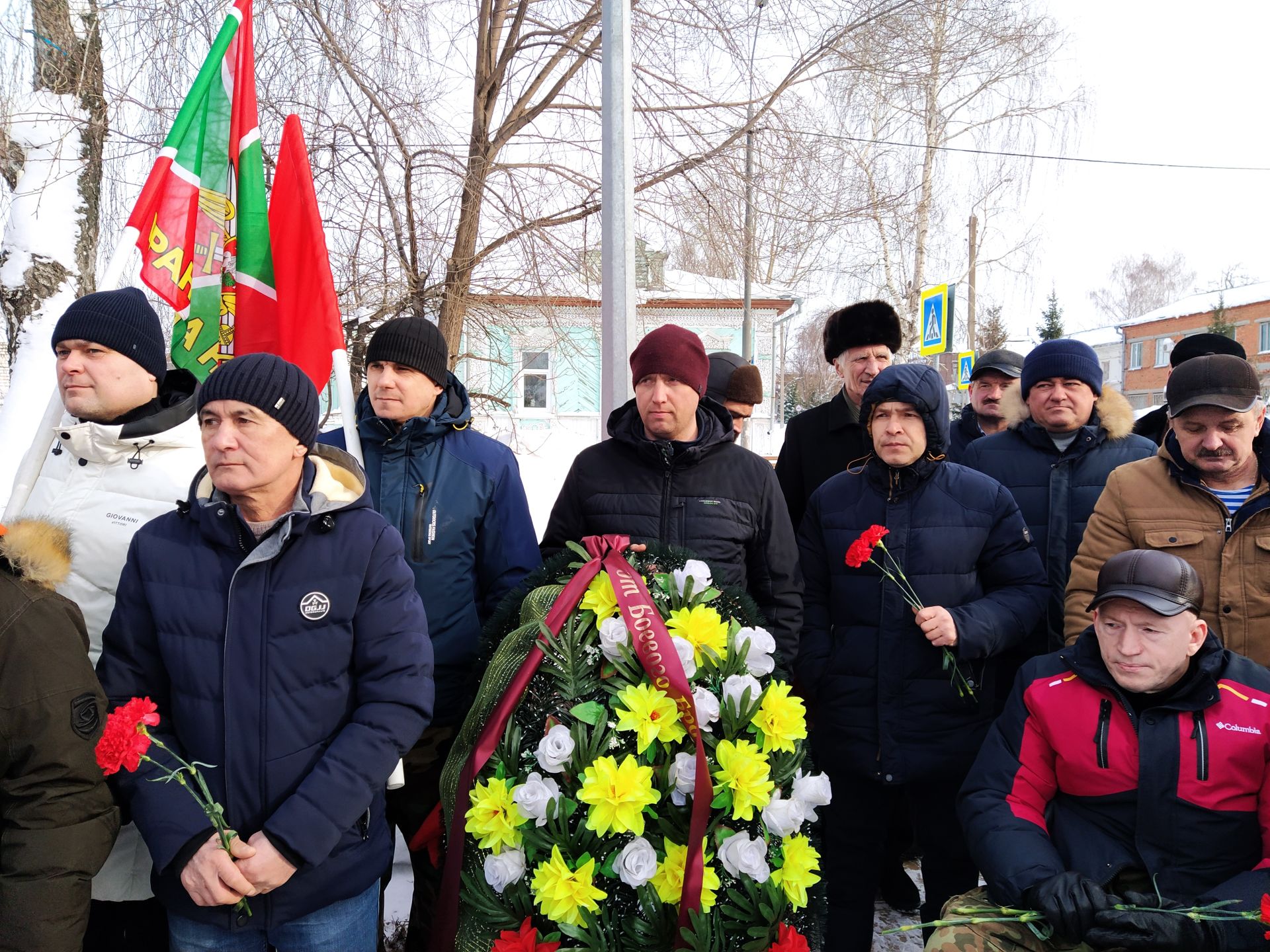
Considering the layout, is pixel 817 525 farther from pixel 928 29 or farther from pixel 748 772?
pixel 928 29

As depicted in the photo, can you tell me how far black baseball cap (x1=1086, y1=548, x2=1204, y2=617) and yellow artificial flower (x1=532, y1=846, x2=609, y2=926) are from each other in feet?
4.98

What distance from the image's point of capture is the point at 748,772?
6.88 ft

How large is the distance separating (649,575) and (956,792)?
4.31ft

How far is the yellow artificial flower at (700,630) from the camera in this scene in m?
2.25

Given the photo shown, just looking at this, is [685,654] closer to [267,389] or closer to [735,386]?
[267,389]

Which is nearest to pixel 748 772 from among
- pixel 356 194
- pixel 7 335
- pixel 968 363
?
pixel 356 194

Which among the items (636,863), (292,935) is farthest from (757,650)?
(292,935)

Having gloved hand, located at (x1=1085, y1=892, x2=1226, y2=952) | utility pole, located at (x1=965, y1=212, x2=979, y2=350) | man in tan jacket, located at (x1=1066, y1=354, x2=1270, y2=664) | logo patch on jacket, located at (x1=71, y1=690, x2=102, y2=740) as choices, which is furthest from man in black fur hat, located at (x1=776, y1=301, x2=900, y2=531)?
utility pole, located at (x1=965, y1=212, x2=979, y2=350)

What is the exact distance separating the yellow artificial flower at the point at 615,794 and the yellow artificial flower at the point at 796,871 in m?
0.38

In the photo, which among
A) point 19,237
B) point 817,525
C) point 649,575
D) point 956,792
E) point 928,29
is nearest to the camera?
point 649,575

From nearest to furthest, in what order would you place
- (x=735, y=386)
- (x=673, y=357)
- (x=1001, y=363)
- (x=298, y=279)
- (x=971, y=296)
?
(x=673, y=357) → (x=298, y=279) → (x=735, y=386) → (x=1001, y=363) → (x=971, y=296)

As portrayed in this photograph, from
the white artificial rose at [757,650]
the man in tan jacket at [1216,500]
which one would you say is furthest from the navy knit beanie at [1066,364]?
the white artificial rose at [757,650]

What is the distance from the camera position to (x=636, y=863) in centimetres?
202

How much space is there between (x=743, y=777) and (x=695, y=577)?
1.75 ft
